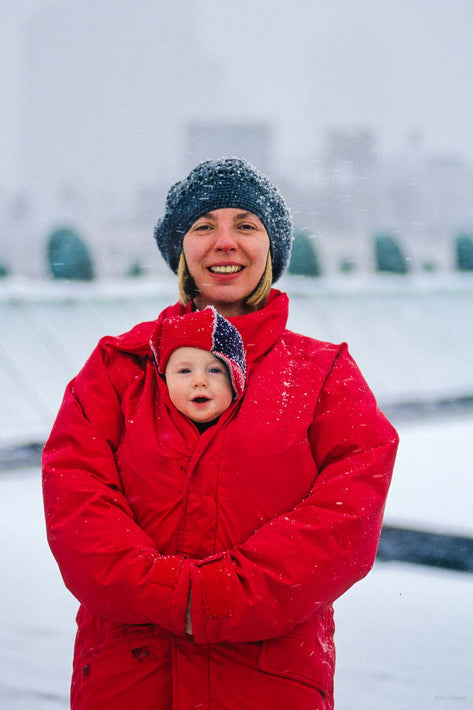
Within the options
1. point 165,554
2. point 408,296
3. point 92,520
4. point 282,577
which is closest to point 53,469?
point 92,520

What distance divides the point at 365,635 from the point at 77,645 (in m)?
1.51

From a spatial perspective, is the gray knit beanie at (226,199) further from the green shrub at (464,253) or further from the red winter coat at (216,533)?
the green shrub at (464,253)

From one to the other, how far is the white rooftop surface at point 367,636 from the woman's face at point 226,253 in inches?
53.9

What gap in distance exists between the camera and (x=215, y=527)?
5.53 ft

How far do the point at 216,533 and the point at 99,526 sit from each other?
8.7 inches

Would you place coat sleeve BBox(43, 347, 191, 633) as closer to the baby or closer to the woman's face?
the baby

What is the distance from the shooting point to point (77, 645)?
5.95ft

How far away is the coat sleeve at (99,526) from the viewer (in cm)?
162

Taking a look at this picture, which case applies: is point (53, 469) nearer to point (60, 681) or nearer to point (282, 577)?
point (282, 577)

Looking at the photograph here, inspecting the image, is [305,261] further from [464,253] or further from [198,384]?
[198,384]

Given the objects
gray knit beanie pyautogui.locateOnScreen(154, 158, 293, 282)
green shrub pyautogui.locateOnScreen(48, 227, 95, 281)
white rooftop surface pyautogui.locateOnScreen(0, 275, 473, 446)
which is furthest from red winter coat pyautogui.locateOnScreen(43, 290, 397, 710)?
green shrub pyautogui.locateOnScreen(48, 227, 95, 281)

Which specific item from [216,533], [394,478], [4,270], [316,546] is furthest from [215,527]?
[4,270]

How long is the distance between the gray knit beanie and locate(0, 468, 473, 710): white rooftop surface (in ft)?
4.65

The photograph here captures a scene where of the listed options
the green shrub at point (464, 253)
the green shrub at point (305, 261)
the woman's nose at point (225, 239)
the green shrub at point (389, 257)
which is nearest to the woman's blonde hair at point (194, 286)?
the woman's nose at point (225, 239)
